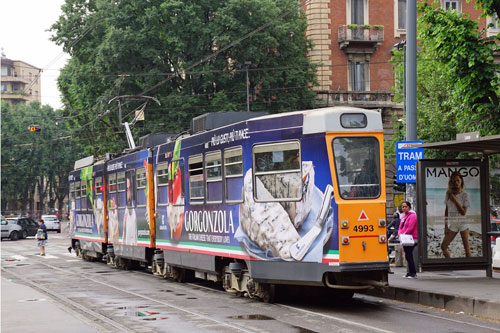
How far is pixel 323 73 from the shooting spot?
44656mm

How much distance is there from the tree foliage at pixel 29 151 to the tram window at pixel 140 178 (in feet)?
194

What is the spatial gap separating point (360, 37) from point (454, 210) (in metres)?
30.0

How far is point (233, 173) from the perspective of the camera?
14.9 m

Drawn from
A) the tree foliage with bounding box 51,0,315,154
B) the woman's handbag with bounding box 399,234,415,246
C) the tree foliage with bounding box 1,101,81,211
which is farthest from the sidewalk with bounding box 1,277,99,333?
the tree foliage with bounding box 1,101,81,211

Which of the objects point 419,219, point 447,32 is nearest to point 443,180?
point 419,219

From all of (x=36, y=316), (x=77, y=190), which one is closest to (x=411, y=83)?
(x=36, y=316)

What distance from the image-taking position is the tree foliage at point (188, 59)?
124ft

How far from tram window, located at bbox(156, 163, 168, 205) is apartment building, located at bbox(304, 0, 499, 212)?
970 inches

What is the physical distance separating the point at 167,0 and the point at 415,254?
23447 millimetres

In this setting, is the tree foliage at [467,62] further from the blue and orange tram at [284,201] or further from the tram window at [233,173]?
the tram window at [233,173]

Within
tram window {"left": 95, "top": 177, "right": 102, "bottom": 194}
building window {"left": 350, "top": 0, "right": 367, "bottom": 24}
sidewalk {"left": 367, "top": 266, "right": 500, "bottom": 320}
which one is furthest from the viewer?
building window {"left": 350, "top": 0, "right": 367, "bottom": 24}

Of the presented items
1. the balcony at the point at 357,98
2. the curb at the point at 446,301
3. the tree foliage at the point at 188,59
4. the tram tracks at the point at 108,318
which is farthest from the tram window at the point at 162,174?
the balcony at the point at 357,98

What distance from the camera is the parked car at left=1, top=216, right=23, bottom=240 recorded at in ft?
169

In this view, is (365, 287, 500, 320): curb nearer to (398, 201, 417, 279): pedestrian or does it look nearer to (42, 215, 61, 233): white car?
(398, 201, 417, 279): pedestrian
